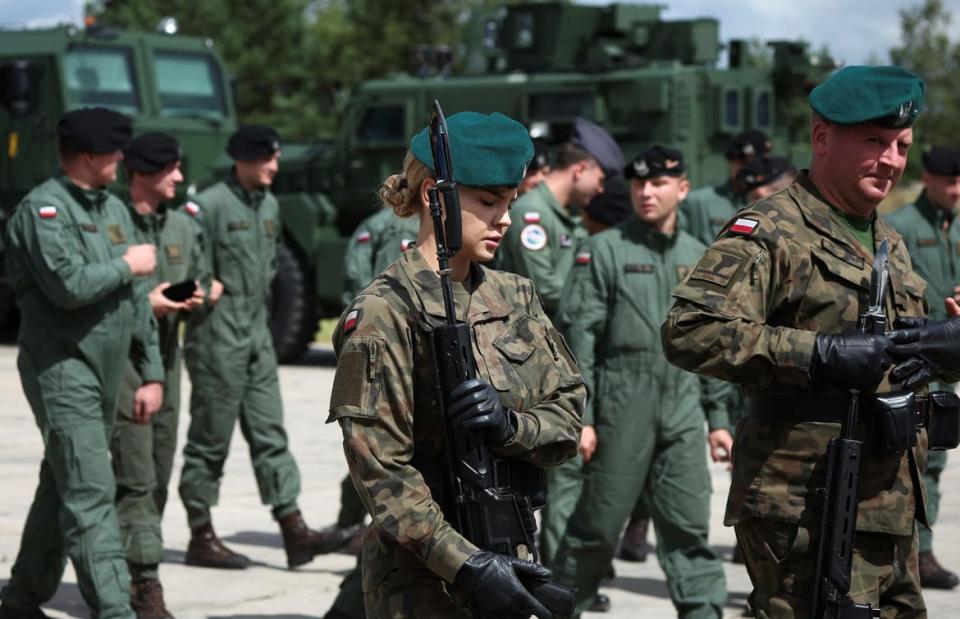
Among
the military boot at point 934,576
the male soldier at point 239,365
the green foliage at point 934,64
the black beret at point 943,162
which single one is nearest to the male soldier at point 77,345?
the male soldier at point 239,365

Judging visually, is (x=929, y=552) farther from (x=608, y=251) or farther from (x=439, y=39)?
(x=439, y=39)

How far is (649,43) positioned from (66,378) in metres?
12.5

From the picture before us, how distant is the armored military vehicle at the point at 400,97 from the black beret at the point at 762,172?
638 centimetres

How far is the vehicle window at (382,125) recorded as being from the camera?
54.6ft

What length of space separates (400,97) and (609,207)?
8992 mm

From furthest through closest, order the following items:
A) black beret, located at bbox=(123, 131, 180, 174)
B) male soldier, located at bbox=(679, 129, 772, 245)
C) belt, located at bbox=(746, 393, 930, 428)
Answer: male soldier, located at bbox=(679, 129, 772, 245) → black beret, located at bbox=(123, 131, 180, 174) → belt, located at bbox=(746, 393, 930, 428)

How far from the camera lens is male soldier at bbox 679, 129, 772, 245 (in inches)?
381

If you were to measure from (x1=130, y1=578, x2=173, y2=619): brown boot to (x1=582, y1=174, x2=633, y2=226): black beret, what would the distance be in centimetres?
262

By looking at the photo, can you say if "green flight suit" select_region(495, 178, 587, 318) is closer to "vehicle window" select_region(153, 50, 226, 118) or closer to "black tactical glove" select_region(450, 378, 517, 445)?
"black tactical glove" select_region(450, 378, 517, 445)

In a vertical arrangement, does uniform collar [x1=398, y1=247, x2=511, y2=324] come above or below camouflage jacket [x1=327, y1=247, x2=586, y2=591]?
above

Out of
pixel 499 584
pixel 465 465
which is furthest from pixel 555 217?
pixel 499 584

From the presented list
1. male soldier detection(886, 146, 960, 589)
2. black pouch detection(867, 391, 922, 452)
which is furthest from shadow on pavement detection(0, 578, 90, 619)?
male soldier detection(886, 146, 960, 589)

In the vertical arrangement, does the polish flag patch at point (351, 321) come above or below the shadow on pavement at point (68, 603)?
above

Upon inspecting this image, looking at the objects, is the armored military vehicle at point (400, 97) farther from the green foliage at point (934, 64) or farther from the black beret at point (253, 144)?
the green foliage at point (934, 64)
